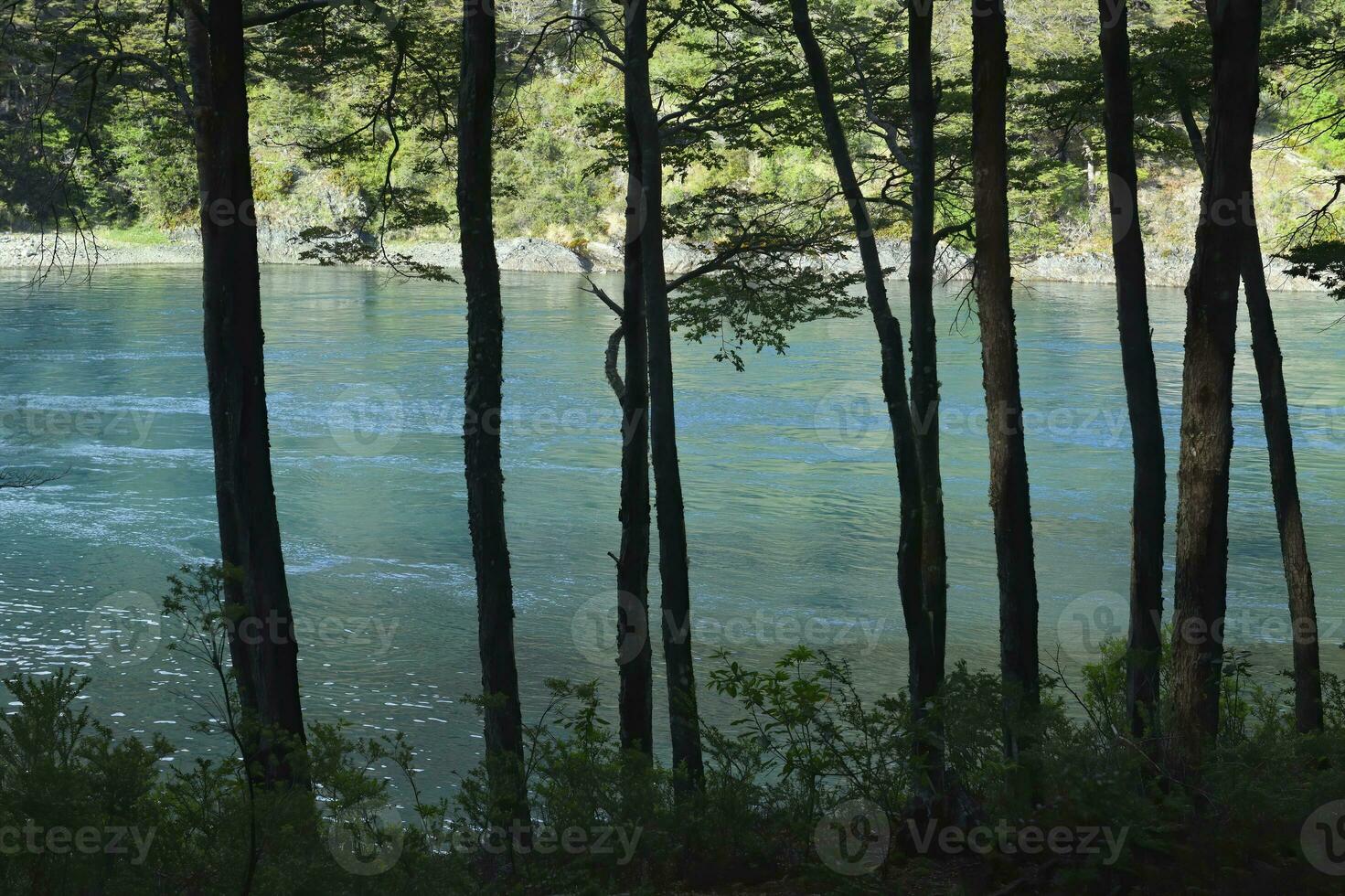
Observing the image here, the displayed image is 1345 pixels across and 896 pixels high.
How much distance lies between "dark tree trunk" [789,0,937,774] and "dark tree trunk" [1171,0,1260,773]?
1.88 metres

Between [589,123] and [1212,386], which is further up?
[589,123]

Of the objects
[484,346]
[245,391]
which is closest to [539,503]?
[484,346]

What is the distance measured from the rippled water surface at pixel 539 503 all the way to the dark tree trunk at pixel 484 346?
1955 millimetres

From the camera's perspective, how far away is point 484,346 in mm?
6539

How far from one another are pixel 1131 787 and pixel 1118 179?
341cm

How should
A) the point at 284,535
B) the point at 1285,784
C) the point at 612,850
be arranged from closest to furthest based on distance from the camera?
1. the point at 1285,784
2. the point at 612,850
3. the point at 284,535

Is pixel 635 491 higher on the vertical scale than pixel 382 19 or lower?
lower

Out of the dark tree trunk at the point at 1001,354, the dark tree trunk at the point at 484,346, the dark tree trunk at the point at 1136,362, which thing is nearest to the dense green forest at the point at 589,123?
the dark tree trunk at the point at 1136,362

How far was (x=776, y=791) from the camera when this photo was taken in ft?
18.8

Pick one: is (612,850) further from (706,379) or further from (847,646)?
(706,379)

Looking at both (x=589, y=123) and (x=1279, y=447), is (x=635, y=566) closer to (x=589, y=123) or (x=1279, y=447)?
(x=589, y=123)

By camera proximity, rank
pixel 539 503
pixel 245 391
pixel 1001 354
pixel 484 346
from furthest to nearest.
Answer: pixel 539 503 < pixel 484 346 < pixel 245 391 < pixel 1001 354

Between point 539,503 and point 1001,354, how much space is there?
1175 centimetres

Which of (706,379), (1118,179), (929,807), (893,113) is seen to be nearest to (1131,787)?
(929,807)
